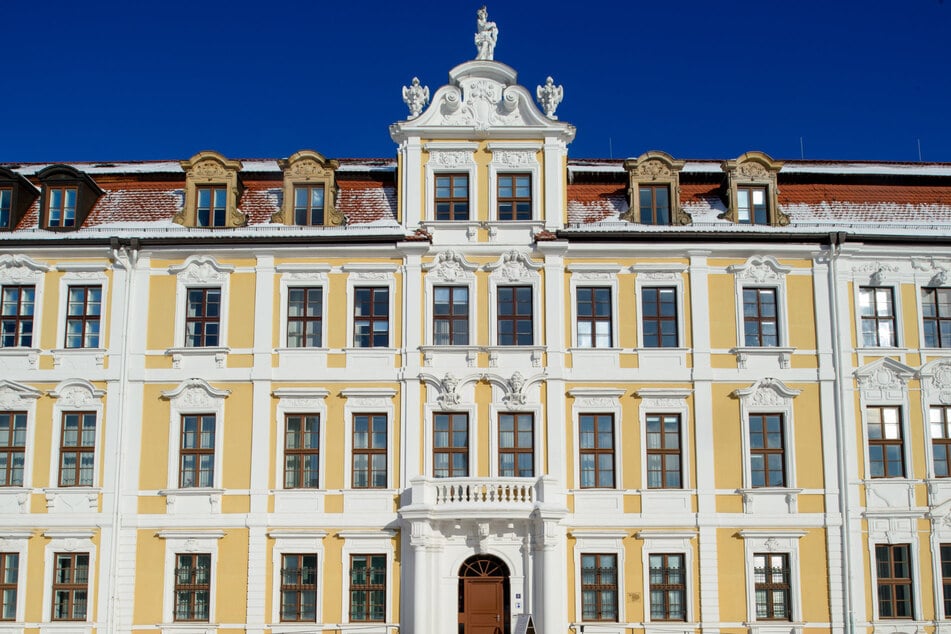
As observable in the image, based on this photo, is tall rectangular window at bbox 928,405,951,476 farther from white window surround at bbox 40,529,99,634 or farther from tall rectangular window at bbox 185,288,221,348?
white window surround at bbox 40,529,99,634

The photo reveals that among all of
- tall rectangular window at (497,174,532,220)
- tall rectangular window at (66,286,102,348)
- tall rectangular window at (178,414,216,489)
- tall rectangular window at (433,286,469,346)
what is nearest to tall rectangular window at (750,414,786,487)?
tall rectangular window at (433,286,469,346)

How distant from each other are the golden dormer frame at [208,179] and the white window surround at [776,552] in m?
17.9

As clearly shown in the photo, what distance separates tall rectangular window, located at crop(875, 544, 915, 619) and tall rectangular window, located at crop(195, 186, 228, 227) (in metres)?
22.0

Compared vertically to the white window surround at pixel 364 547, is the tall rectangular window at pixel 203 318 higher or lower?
higher

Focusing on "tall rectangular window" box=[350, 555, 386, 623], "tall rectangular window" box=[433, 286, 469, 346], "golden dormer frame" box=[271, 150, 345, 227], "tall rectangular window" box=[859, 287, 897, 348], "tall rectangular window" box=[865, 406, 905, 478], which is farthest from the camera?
"golden dormer frame" box=[271, 150, 345, 227]

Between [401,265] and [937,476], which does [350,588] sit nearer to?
[401,265]

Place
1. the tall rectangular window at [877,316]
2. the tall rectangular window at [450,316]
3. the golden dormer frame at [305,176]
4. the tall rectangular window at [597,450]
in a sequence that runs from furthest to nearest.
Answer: the golden dormer frame at [305,176] → the tall rectangular window at [877,316] → the tall rectangular window at [450,316] → the tall rectangular window at [597,450]

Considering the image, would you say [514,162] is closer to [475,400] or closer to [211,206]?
[475,400]

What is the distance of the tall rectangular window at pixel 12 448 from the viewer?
107 feet

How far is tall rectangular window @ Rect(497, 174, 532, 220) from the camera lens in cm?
3416

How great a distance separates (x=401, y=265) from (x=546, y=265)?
4.38 metres

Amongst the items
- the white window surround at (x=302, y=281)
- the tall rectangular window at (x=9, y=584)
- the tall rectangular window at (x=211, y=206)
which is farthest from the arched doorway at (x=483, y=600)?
the tall rectangular window at (x=211, y=206)

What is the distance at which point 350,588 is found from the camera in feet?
104

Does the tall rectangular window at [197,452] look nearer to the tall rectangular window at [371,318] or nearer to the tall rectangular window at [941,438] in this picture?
the tall rectangular window at [371,318]
